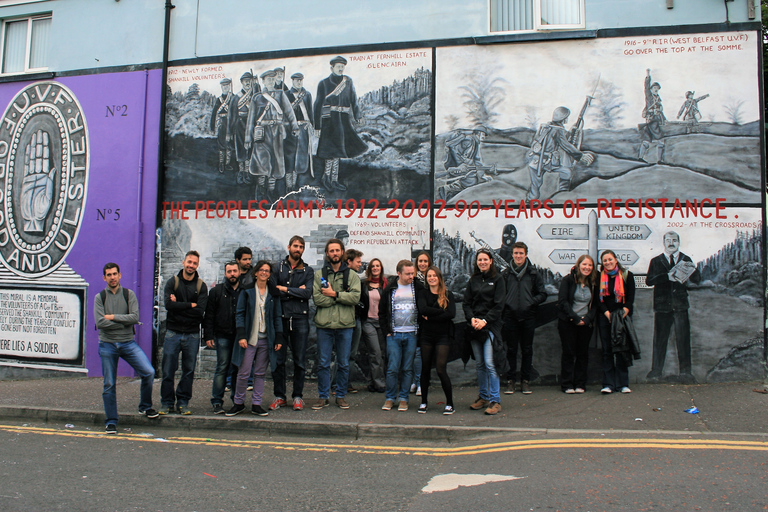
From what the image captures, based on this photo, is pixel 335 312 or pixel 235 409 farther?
pixel 335 312

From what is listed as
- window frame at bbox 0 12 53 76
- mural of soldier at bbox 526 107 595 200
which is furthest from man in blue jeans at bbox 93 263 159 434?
window frame at bbox 0 12 53 76

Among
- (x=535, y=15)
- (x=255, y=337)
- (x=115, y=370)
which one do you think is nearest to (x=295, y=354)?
(x=255, y=337)

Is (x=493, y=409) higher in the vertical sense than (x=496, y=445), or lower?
higher

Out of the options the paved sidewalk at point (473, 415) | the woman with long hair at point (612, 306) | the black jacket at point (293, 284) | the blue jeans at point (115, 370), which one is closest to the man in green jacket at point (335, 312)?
the black jacket at point (293, 284)

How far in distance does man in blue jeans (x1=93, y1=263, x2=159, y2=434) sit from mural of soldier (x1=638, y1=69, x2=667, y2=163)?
23.4ft

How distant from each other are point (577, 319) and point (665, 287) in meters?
1.47

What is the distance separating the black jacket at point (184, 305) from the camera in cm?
726

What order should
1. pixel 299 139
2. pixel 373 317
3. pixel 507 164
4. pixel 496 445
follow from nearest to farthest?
pixel 496 445, pixel 373 317, pixel 507 164, pixel 299 139

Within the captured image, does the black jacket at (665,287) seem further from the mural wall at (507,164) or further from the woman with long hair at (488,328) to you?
the woman with long hair at (488,328)

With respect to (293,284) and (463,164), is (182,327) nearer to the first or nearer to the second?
(293,284)

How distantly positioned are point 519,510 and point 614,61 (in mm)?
6829

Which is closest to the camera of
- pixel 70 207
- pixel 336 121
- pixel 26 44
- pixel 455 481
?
pixel 455 481

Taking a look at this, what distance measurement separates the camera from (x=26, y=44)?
1137 centimetres

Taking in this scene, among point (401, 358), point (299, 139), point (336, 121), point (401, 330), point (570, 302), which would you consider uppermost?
point (336, 121)
